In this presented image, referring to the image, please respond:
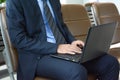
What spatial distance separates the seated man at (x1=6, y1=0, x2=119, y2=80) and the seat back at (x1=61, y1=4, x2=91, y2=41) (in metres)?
0.38

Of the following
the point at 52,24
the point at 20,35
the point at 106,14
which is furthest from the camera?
the point at 106,14

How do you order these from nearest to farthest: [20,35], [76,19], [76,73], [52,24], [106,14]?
[76,73] < [20,35] < [52,24] < [76,19] < [106,14]

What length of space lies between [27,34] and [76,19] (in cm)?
62

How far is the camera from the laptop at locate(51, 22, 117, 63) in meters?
1.27

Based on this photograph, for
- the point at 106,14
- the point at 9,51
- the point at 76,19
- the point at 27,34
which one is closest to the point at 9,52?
the point at 9,51

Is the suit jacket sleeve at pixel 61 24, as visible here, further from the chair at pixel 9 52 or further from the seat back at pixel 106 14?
the seat back at pixel 106 14

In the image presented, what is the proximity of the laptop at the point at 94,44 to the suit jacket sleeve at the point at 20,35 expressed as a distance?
0.22 feet

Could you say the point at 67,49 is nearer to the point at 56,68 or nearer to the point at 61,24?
the point at 56,68

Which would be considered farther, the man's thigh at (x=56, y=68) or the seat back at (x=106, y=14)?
the seat back at (x=106, y=14)

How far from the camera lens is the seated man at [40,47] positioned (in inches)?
54.4

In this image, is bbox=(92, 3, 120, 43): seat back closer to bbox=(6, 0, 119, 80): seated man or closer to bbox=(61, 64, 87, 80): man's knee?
bbox=(6, 0, 119, 80): seated man

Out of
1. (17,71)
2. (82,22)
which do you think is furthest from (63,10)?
(17,71)

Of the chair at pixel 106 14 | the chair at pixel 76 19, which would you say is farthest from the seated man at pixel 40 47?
the chair at pixel 106 14

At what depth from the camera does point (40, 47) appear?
1.43 meters
